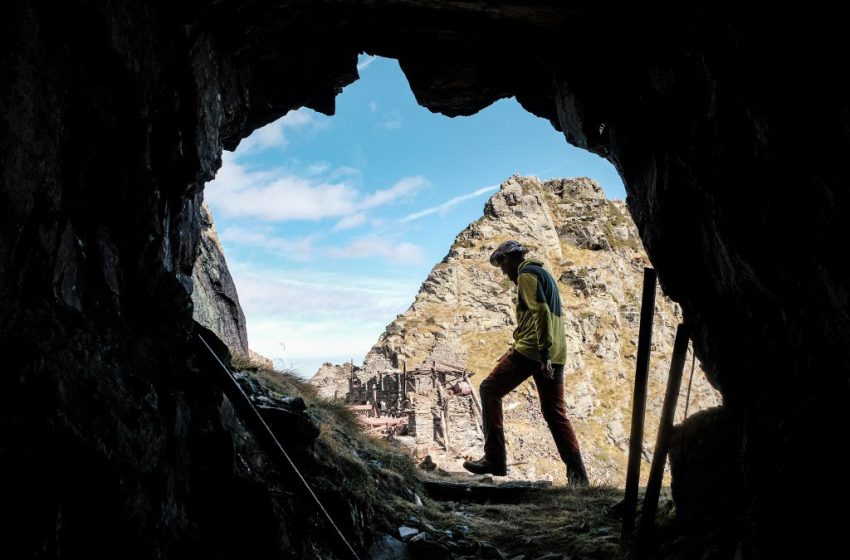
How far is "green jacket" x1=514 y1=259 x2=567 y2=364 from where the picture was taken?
7.84m

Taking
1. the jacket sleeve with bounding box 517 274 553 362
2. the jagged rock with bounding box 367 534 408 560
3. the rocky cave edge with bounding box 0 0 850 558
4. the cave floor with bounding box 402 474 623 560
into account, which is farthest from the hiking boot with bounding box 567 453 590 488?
the rocky cave edge with bounding box 0 0 850 558

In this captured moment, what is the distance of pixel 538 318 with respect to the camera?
7852 millimetres

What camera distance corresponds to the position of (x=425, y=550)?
17.2 feet

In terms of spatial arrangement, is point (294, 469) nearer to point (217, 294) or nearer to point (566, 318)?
point (217, 294)

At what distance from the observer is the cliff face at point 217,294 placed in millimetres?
11445

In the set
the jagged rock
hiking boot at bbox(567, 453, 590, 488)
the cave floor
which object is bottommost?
the cave floor

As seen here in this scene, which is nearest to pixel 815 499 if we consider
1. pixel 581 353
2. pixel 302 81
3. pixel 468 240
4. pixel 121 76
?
pixel 121 76

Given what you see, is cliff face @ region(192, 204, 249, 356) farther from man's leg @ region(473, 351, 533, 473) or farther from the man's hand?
the man's hand

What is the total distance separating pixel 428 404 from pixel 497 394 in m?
16.9

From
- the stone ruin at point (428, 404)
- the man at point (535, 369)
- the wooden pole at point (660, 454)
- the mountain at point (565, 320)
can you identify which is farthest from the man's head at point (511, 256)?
the mountain at point (565, 320)

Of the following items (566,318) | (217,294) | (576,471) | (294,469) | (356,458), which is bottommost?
(576,471)

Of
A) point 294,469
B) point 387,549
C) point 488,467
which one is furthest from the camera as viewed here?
point 488,467

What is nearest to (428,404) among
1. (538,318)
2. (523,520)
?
(538,318)

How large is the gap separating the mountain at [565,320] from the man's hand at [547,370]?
79.0 ft
